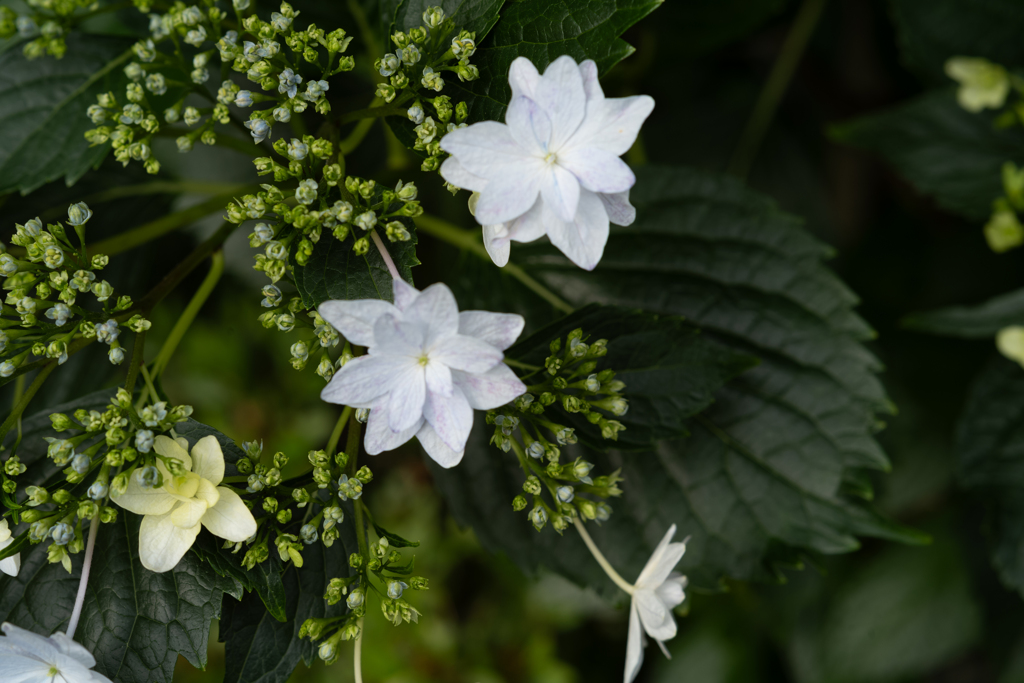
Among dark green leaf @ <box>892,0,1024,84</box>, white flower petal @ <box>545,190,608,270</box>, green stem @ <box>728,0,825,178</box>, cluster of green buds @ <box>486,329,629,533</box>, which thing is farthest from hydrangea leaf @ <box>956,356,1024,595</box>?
white flower petal @ <box>545,190,608,270</box>

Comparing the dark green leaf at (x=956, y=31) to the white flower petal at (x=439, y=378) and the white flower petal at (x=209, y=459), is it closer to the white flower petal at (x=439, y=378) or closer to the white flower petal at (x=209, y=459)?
the white flower petal at (x=439, y=378)

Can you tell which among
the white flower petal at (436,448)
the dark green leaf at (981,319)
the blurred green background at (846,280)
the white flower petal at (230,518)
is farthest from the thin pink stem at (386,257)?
the dark green leaf at (981,319)

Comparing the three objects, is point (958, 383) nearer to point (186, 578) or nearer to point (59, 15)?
point (186, 578)

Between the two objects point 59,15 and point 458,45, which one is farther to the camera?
point 59,15

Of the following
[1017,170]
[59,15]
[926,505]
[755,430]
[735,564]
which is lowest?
[926,505]

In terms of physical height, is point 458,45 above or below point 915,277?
above

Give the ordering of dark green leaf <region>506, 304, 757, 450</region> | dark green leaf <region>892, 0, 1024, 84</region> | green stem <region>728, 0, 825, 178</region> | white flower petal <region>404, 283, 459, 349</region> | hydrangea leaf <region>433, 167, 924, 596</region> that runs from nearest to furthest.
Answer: white flower petal <region>404, 283, 459, 349</region> < dark green leaf <region>506, 304, 757, 450</region> < hydrangea leaf <region>433, 167, 924, 596</region> < dark green leaf <region>892, 0, 1024, 84</region> < green stem <region>728, 0, 825, 178</region>

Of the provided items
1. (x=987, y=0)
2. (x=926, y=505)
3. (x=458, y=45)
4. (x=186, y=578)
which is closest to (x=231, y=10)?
(x=458, y=45)

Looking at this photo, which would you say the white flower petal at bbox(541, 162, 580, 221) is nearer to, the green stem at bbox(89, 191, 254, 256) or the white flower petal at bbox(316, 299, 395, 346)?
the white flower petal at bbox(316, 299, 395, 346)
